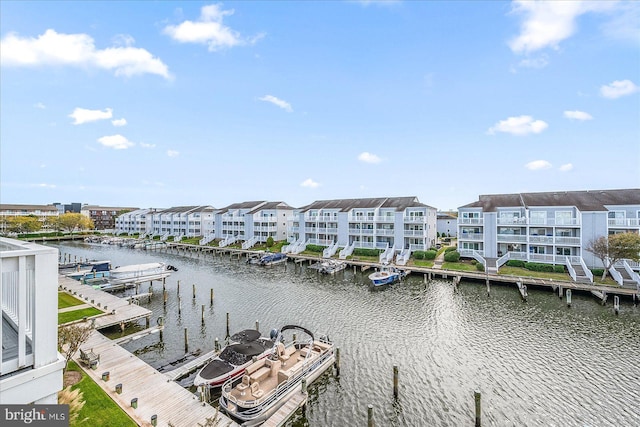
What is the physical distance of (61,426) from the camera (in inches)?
253

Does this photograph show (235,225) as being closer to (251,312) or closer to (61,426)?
(251,312)

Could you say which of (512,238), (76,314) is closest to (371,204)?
(512,238)

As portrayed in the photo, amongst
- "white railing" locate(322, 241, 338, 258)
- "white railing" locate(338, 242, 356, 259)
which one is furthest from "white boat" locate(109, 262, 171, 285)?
"white railing" locate(338, 242, 356, 259)

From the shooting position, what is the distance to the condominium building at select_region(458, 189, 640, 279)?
35406 millimetres

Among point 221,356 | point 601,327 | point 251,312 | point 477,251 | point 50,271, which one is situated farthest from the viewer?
point 477,251

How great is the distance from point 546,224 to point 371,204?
84.6 feet

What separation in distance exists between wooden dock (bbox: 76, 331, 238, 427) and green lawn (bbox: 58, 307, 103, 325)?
6518mm

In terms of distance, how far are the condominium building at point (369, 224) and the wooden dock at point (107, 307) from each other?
1307 inches

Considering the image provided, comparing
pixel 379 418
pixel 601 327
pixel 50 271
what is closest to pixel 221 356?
pixel 379 418

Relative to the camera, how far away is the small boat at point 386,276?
34.9 meters

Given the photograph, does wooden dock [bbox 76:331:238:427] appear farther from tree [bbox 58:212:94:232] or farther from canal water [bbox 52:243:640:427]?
tree [bbox 58:212:94:232]

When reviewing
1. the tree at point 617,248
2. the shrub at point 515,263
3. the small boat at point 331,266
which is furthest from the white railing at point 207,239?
the tree at point 617,248

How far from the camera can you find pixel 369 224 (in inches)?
2079

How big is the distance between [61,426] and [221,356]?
34.1 ft
